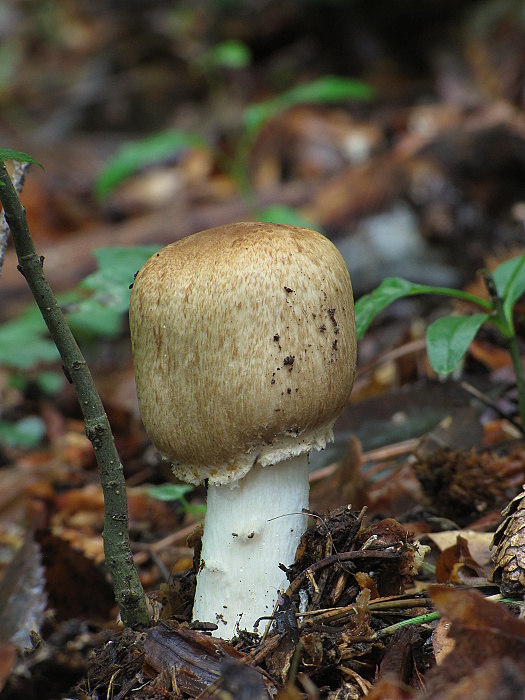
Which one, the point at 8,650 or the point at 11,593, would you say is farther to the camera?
the point at 11,593

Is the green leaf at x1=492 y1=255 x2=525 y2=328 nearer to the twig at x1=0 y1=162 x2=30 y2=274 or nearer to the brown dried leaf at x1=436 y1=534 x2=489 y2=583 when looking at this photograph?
the brown dried leaf at x1=436 y1=534 x2=489 y2=583

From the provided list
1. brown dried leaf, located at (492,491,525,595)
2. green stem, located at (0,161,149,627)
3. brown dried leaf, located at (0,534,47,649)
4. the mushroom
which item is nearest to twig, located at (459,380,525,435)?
brown dried leaf, located at (492,491,525,595)

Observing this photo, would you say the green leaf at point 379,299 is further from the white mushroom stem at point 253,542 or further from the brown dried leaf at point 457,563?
the brown dried leaf at point 457,563

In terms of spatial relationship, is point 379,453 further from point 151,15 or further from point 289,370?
point 151,15

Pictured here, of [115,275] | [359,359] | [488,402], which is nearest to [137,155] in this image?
[359,359]

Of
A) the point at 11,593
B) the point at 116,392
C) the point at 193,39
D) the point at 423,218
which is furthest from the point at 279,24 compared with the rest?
the point at 11,593

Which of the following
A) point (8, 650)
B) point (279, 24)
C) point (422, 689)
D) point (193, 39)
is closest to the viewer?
point (422, 689)

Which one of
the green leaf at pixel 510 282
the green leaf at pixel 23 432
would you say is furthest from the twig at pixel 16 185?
the green leaf at pixel 23 432
